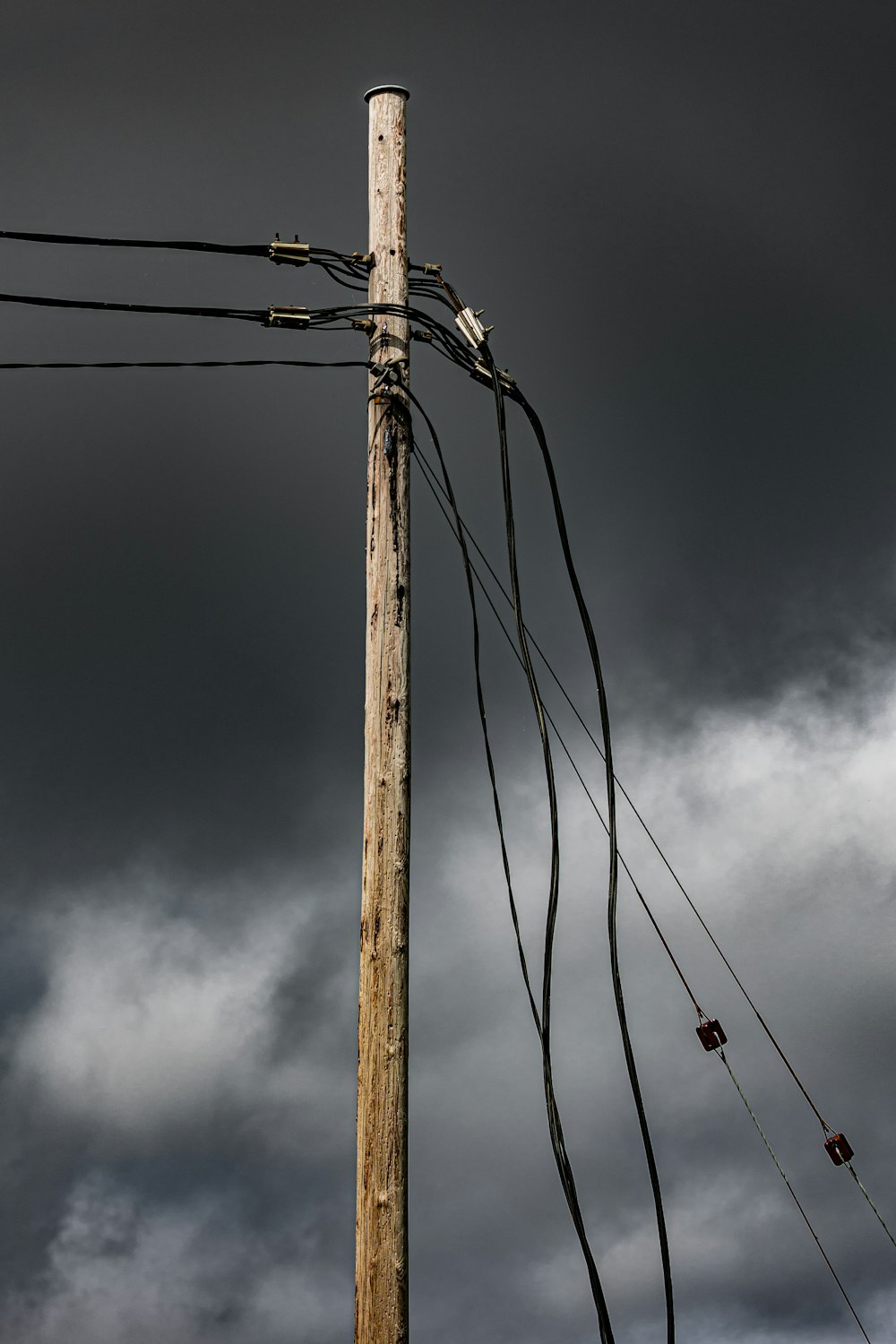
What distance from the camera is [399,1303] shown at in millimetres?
5328

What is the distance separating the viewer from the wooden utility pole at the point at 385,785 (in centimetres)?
541

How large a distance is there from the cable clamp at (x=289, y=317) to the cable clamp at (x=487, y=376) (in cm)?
126

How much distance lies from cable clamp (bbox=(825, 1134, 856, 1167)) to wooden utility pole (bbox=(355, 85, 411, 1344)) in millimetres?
8414

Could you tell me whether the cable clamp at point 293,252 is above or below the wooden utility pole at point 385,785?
above

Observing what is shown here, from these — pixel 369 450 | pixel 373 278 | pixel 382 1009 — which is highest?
pixel 373 278

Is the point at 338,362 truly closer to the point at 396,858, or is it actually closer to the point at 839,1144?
the point at 396,858

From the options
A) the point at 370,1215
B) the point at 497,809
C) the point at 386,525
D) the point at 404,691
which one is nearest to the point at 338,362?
the point at 386,525

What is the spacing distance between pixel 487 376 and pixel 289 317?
4.75 ft

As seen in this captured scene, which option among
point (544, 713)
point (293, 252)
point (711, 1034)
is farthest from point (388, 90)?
point (711, 1034)

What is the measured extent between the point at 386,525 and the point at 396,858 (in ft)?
6.39

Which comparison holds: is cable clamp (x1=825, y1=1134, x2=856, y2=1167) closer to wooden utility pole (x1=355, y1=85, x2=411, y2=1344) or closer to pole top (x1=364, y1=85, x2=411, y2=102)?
wooden utility pole (x1=355, y1=85, x2=411, y2=1344)

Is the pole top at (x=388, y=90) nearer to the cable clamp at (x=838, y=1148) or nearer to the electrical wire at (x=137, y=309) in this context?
the electrical wire at (x=137, y=309)

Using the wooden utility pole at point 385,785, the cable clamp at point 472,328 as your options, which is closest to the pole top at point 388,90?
the wooden utility pole at point 385,785

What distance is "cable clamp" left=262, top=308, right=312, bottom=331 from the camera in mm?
7195
